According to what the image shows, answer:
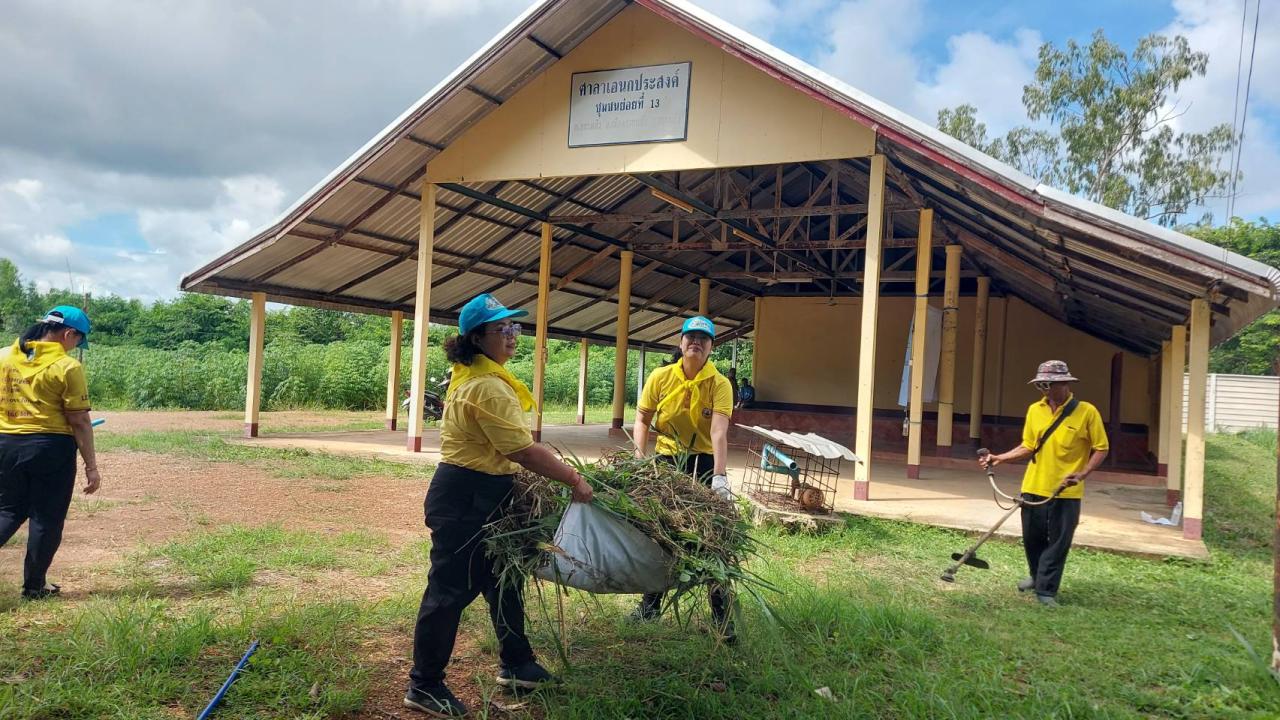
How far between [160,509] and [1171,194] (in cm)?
2636

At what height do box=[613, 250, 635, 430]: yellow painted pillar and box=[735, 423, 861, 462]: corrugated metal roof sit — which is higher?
box=[613, 250, 635, 430]: yellow painted pillar

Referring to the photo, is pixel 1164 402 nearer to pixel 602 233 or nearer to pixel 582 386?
pixel 602 233

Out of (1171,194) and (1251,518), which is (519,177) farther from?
(1171,194)

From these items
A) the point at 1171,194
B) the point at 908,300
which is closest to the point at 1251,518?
the point at 908,300

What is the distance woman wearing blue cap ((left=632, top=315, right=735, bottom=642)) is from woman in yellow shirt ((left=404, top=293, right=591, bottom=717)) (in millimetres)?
1193

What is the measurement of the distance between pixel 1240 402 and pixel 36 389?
86.7 ft

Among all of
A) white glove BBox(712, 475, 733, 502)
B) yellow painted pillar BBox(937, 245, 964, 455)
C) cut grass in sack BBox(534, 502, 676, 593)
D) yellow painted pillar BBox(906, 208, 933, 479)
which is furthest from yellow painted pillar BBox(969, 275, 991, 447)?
cut grass in sack BBox(534, 502, 676, 593)

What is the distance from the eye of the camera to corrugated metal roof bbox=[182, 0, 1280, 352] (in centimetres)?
625

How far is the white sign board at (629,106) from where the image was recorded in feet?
28.1

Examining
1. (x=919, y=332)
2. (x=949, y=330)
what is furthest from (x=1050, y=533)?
(x=949, y=330)

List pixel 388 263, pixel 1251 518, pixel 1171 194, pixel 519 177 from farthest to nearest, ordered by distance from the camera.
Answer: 1. pixel 1171 194
2. pixel 388 263
3. pixel 519 177
4. pixel 1251 518

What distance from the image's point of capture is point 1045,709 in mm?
3004

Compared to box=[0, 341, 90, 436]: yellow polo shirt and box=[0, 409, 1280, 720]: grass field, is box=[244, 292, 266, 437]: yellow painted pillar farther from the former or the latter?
box=[0, 341, 90, 436]: yellow polo shirt

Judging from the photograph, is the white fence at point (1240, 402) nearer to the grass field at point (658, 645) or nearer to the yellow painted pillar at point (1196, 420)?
the yellow painted pillar at point (1196, 420)
